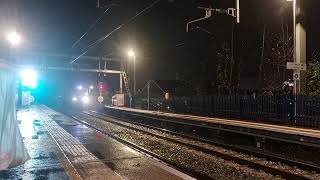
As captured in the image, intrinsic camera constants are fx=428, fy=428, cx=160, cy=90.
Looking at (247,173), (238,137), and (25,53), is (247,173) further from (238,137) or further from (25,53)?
(25,53)

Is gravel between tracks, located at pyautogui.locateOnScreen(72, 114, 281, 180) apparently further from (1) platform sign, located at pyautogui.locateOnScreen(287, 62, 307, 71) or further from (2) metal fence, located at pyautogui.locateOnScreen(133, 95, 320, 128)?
(1) platform sign, located at pyautogui.locateOnScreen(287, 62, 307, 71)

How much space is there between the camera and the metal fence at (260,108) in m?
19.0

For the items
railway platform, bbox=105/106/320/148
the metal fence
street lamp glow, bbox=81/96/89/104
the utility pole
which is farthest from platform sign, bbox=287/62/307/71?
street lamp glow, bbox=81/96/89/104

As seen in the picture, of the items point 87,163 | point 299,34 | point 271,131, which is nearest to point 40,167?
point 87,163

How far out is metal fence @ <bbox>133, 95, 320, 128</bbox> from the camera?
19.0 meters

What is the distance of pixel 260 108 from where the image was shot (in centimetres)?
2316

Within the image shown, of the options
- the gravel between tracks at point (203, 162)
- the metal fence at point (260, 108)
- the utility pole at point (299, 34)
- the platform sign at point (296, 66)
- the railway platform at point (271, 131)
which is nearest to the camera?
the gravel between tracks at point (203, 162)

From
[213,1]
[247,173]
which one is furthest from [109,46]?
[247,173]

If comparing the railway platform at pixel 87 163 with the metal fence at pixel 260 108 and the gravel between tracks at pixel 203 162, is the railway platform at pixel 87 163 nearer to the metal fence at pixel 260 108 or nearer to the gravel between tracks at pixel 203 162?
the gravel between tracks at pixel 203 162

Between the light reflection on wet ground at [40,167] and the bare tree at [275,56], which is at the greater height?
the bare tree at [275,56]

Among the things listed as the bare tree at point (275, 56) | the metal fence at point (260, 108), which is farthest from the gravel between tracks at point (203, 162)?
the bare tree at point (275, 56)

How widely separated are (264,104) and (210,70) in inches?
923

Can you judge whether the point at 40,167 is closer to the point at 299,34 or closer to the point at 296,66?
the point at 296,66

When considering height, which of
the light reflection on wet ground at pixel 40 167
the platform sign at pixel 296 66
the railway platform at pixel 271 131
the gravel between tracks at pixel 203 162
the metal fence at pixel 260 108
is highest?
the platform sign at pixel 296 66
